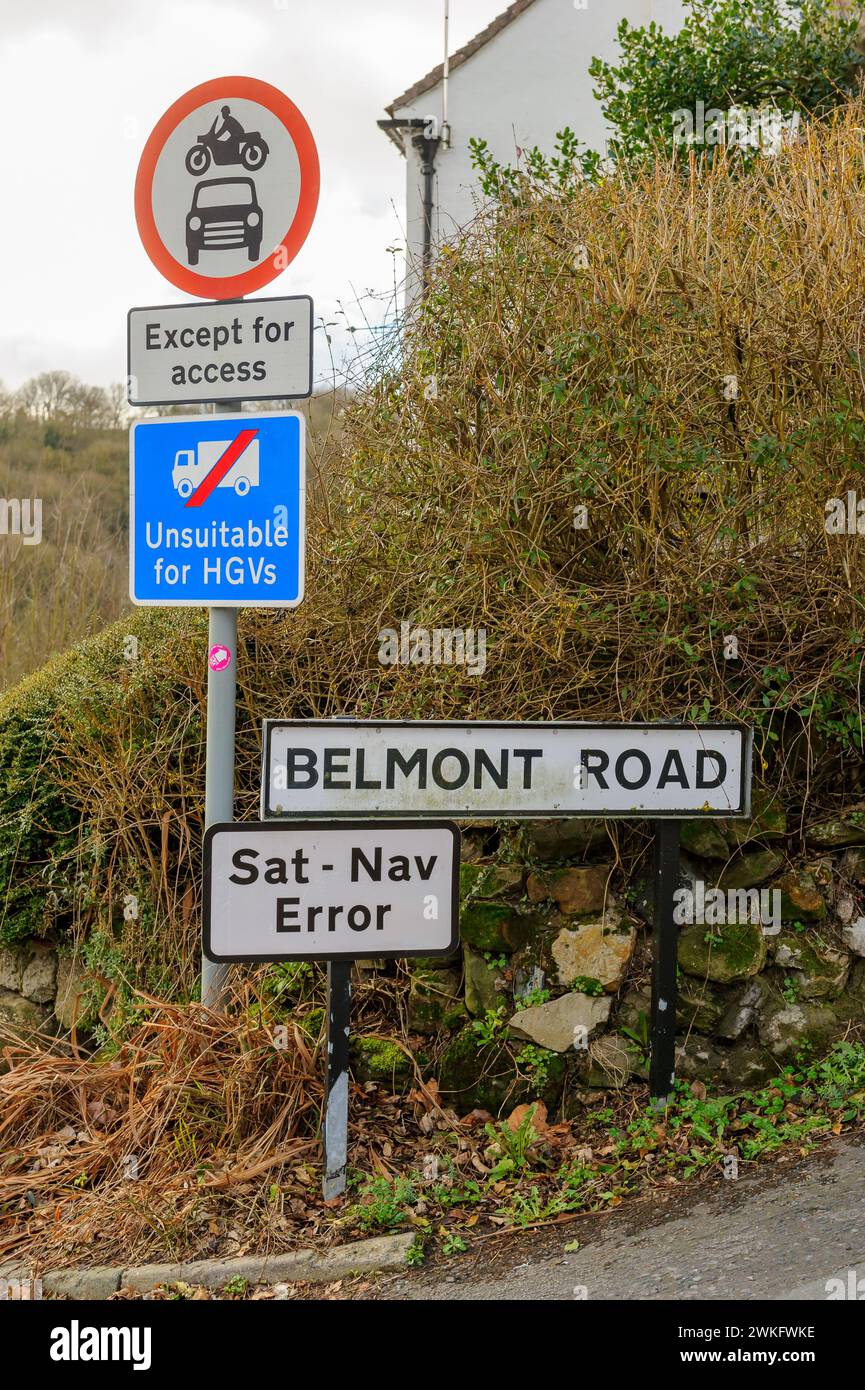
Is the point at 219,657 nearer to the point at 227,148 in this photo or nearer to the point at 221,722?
the point at 221,722

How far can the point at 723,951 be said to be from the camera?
4.05m

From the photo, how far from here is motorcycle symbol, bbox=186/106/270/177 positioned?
367 centimetres

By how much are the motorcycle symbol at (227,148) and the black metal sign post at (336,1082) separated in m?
2.54

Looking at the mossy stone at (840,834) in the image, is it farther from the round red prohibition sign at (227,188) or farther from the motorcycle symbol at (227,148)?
the motorcycle symbol at (227,148)

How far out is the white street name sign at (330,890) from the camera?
3404 millimetres

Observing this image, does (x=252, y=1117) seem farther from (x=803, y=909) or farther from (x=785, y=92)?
(x=785, y=92)

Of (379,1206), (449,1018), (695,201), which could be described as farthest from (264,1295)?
(695,201)

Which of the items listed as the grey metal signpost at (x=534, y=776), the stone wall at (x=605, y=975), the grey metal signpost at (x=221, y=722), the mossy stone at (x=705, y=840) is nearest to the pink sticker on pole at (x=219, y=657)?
the grey metal signpost at (x=221, y=722)

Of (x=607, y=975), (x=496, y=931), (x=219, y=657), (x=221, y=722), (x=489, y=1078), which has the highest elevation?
(x=219, y=657)

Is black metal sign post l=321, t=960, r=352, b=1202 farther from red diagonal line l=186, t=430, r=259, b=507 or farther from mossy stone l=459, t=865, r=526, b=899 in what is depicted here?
red diagonal line l=186, t=430, r=259, b=507

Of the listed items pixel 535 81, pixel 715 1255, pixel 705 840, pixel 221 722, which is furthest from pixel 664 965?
pixel 535 81

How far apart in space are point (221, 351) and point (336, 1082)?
7.64 ft

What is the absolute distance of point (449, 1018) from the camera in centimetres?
412

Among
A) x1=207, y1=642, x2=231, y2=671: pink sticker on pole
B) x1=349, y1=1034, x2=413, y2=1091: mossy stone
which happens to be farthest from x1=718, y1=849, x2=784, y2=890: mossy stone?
x1=207, y1=642, x2=231, y2=671: pink sticker on pole
